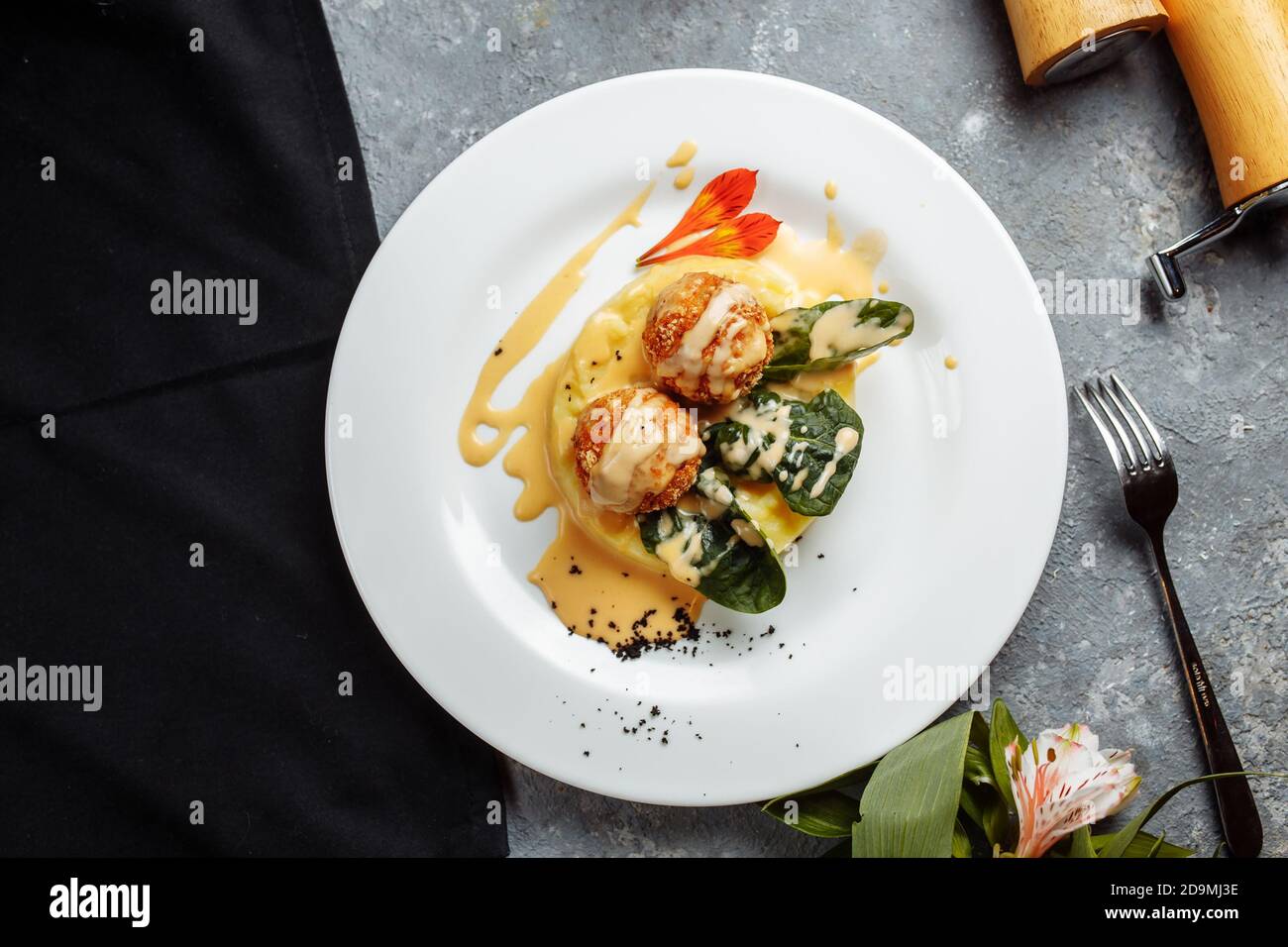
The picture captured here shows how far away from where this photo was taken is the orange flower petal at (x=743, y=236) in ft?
8.44

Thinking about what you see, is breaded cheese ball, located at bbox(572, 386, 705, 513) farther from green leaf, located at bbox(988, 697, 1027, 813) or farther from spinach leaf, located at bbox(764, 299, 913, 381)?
green leaf, located at bbox(988, 697, 1027, 813)

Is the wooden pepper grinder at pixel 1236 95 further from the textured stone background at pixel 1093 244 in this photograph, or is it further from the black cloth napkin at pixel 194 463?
the black cloth napkin at pixel 194 463

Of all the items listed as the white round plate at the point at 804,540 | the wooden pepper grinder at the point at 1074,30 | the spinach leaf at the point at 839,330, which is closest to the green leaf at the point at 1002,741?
the white round plate at the point at 804,540

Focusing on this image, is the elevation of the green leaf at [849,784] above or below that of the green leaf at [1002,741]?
below

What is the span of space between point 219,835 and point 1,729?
2.07 ft

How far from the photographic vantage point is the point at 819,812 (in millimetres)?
2486

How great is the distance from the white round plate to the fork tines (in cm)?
22

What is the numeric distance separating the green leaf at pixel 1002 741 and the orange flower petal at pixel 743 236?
133 centimetres

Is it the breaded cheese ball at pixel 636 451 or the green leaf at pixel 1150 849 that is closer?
the breaded cheese ball at pixel 636 451

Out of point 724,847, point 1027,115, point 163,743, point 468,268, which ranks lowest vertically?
point 724,847

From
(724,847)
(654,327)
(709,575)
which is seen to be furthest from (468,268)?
(724,847)

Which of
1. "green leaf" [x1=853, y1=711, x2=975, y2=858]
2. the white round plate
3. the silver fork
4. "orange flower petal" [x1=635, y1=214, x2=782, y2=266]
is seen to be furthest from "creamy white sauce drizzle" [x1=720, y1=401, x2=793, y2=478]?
the silver fork
